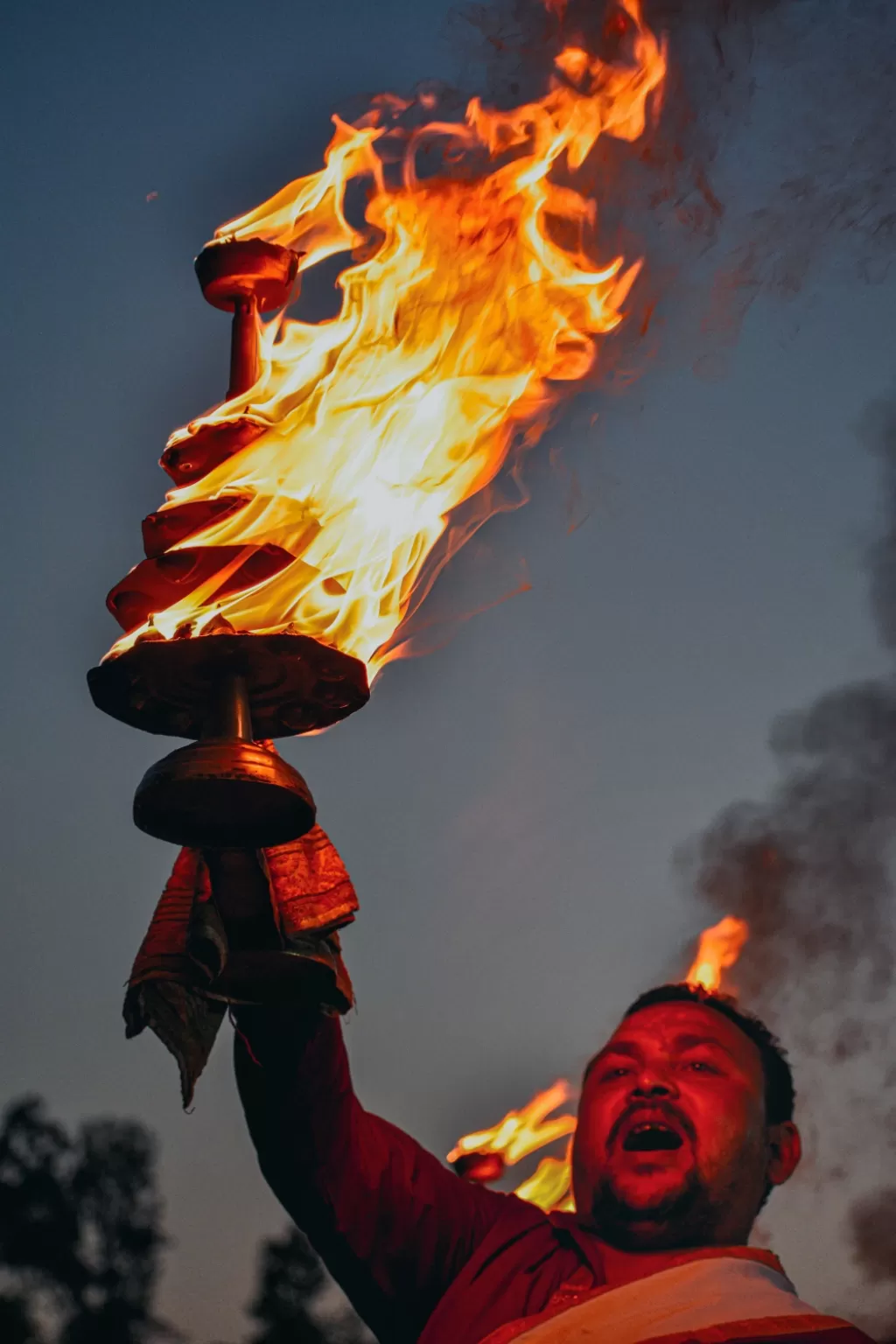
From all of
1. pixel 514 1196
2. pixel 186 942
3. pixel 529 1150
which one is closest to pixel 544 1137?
pixel 529 1150

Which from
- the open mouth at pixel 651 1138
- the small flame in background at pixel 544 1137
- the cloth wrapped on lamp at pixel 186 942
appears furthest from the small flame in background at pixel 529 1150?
the cloth wrapped on lamp at pixel 186 942

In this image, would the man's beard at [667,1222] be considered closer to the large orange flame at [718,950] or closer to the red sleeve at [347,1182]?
the red sleeve at [347,1182]

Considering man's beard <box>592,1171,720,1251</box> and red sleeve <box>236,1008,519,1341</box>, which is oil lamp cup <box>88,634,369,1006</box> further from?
man's beard <box>592,1171,720,1251</box>

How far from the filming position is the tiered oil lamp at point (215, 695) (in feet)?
16.2

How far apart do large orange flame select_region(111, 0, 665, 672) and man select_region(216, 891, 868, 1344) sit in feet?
5.06

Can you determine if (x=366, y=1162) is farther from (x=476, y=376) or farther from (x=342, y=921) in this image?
(x=476, y=376)

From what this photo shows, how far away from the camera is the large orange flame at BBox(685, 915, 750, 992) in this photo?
27.8 ft

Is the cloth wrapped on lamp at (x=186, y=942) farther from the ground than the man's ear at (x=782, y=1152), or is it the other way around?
the cloth wrapped on lamp at (x=186, y=942)

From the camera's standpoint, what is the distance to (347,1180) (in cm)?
652

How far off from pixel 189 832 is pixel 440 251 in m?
2.73

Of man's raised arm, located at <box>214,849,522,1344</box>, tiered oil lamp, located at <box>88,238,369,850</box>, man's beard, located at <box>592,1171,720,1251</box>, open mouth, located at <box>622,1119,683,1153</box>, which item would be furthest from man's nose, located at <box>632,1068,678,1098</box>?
tiered oil lamp, located at <box>88,238,369,850</box>

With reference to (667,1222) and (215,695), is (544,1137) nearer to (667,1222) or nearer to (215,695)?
(667,1222)

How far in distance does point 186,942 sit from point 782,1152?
282 centimetres

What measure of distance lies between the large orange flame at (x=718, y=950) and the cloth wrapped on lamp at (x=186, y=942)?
9.86 ft
